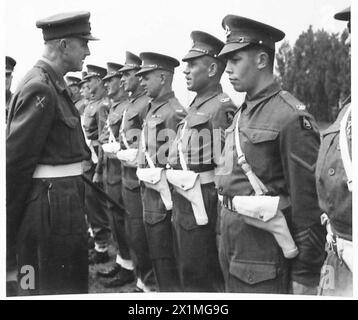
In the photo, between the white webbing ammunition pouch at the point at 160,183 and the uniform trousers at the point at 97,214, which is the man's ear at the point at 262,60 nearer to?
the white webbing ammunition pouch at the point at 160,183

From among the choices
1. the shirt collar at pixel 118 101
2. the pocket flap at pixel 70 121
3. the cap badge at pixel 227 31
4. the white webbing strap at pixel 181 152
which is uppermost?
the cap badge at pixel 227 31

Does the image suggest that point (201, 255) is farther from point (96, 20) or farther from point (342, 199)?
point (96, 20)

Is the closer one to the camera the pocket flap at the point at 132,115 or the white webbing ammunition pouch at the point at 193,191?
the white webbing ammunition pouch at the point at 193,191

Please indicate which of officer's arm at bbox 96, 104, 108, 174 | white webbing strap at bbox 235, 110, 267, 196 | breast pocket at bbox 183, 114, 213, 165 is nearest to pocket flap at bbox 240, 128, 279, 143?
white webbing strap at bbox 235, 110, 267, 196

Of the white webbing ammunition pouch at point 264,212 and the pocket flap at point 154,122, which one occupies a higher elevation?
the pocket flap at point 154,122

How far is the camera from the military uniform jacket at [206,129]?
14.3 ft

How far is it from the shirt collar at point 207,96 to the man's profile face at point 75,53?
3.23 feet

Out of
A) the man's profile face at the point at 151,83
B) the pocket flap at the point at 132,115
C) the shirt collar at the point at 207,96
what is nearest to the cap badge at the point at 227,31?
the shirt collar at the point at 207,96

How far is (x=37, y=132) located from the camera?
4.02m

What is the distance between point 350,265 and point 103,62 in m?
2.67

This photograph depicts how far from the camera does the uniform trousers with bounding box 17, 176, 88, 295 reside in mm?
4211

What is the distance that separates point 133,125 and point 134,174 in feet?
1.55

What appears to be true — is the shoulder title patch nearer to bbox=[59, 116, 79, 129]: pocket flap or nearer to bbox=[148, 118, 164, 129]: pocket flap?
bbox=[148, 118, 164, 129]: pocket flap
